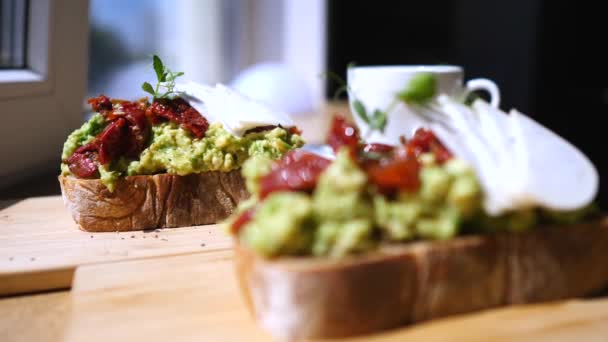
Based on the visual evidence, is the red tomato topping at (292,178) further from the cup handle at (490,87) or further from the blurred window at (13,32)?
the blurred window at (13,32)

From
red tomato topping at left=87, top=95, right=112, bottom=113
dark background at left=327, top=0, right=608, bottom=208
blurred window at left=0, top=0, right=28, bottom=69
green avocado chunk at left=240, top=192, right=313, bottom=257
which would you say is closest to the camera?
green avocado chunk at left=240, top=192, right=313, bottom=257

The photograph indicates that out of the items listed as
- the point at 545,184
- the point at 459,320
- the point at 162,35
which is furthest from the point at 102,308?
the point at 162,35

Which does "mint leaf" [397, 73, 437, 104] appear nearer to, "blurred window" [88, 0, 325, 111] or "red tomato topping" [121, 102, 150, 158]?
"red tomato topping" [121, 102, 150, 158]

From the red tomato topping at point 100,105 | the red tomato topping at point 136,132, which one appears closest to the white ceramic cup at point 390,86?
the red tomato topping at point 136,132

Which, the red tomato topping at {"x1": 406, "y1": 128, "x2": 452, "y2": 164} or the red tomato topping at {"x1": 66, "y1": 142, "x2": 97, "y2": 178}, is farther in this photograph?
the red tomato topping at {"x1": 66, "y1": 142, "x2": 97, "y2": 178}

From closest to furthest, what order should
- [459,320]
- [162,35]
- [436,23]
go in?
[459,320] < [436,23] < [162,35]

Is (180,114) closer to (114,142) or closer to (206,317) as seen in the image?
(114,142)

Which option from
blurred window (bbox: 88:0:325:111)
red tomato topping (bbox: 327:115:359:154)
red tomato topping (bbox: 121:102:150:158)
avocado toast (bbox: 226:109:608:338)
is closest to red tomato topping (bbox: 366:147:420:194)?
avocado toast (bbox: 226:109:608:338)

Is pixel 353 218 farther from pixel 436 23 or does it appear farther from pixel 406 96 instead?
pixel 436 23
